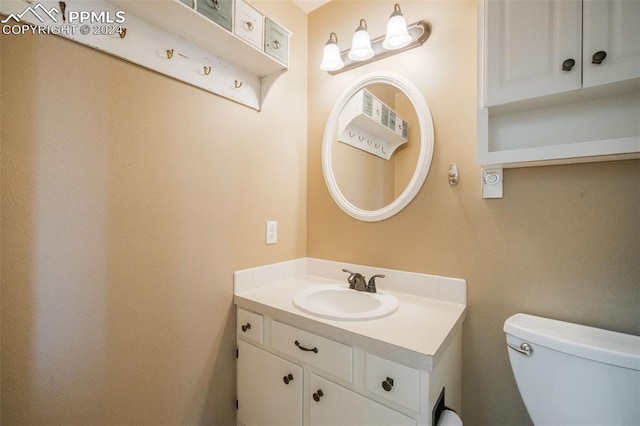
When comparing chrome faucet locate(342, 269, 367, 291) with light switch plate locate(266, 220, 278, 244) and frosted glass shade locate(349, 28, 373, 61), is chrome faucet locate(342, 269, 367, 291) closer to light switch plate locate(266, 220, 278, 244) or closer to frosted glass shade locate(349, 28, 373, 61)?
light switch plate locate(266, 220, 278, 244)

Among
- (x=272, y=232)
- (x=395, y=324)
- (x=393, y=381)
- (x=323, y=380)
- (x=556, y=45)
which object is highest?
(x=556, y=45)

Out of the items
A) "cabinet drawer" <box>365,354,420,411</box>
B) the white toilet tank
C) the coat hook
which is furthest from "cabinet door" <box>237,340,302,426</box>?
the coat hook

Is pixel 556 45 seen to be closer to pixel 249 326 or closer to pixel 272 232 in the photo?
pixel 272 232

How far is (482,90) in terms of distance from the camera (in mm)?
1001

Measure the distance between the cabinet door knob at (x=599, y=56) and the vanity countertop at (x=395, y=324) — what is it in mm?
954

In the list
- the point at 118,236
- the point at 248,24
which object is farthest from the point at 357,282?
the point at 248,24

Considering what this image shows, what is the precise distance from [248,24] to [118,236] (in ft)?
3.25

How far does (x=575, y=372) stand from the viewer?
828 millimetres

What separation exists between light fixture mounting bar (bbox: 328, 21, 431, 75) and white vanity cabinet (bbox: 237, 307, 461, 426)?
135 centimetres

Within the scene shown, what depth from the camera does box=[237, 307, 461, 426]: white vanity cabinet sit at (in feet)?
2.79

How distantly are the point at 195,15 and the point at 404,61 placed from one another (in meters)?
0.97

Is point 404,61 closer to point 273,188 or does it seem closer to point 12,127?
point 273,188

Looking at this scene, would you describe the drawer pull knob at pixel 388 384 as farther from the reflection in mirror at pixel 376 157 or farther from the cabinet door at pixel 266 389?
the reflection in mirror at pixel 376 157

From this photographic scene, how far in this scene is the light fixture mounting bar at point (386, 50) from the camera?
129cm
